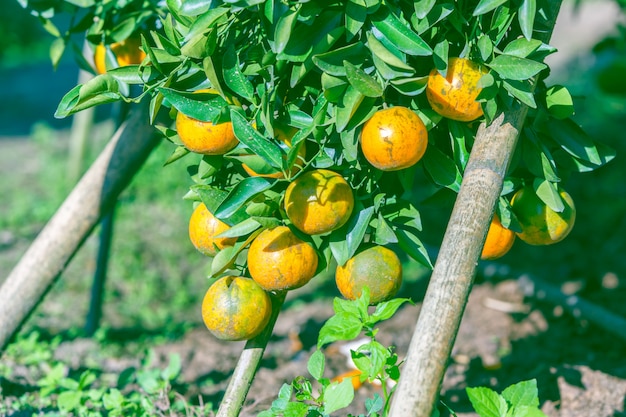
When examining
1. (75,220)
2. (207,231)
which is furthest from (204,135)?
(75,220)

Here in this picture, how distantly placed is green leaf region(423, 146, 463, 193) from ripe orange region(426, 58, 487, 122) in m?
0.10

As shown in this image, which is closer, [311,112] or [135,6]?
[311,112]

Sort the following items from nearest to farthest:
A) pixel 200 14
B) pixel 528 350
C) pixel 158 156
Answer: pixel 200 14 → pixel 528 350 → pixel 158 156

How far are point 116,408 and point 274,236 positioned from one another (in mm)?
695

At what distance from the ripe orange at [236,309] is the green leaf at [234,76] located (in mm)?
357

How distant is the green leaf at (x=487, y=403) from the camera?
3.59ft

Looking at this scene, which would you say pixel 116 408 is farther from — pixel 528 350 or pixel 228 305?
pixel 528 350

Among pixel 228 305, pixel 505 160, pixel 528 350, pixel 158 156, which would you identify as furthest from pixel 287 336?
pixel 158 156

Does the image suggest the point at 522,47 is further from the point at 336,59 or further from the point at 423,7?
the point at 336,59

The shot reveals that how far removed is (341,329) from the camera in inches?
43.4

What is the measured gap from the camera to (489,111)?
3.79 ft

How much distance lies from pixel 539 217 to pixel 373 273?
0.36 meters

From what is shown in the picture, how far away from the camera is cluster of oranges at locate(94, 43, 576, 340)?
3.69ft

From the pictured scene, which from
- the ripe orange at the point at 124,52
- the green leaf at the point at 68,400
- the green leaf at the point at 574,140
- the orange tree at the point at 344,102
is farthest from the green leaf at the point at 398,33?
the green leaf at the point at 68,400
